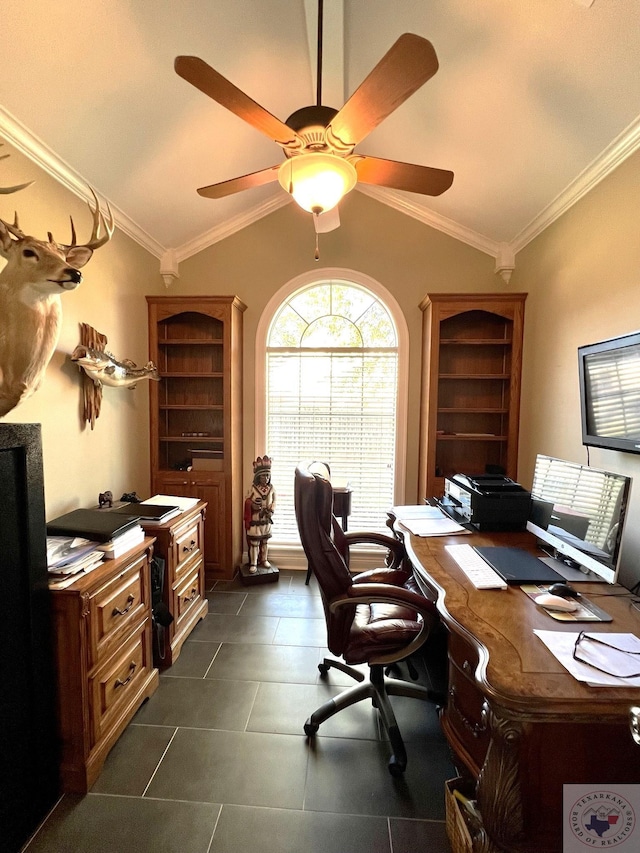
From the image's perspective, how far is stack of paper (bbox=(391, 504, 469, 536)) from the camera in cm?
208

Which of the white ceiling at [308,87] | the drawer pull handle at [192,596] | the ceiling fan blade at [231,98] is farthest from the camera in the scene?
the drawer pull handle at [192,596]

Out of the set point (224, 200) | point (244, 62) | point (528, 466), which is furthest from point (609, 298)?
point (224, 200)

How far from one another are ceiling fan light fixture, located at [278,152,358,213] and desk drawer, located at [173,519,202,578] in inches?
76.4

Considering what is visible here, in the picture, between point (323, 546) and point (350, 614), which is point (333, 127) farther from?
point (350, 614)

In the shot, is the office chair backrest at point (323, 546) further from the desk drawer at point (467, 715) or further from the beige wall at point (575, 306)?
the beige wall at point (575, 306)

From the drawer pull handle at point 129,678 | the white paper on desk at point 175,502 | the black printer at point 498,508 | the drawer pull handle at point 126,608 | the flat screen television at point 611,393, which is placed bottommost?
the drawer pull handle at point 129,678

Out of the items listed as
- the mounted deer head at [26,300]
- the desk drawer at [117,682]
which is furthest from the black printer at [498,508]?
the mounted deer head at [26,300]

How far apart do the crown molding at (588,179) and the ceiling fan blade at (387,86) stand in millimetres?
1281

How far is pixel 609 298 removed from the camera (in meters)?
2.04

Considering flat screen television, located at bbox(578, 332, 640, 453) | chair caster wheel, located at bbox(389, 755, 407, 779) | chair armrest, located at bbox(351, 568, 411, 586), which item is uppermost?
flat screen television, located at bbox(578, 332, 640, 453)

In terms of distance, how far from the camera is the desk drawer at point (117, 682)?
5.23ft

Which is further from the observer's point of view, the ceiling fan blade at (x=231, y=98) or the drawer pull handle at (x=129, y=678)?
the drawer pull handle at (x=129, y=678)

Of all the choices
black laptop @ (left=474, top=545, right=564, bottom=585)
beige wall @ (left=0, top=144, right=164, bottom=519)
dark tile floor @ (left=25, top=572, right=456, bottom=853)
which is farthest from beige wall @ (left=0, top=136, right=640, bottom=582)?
dark tile floor @ (left=25, top=572, right=456, bottom=853)

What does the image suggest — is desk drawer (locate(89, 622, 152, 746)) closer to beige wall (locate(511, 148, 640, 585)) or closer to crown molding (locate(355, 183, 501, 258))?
beige wall (locate(511, 148, 640, 585))
